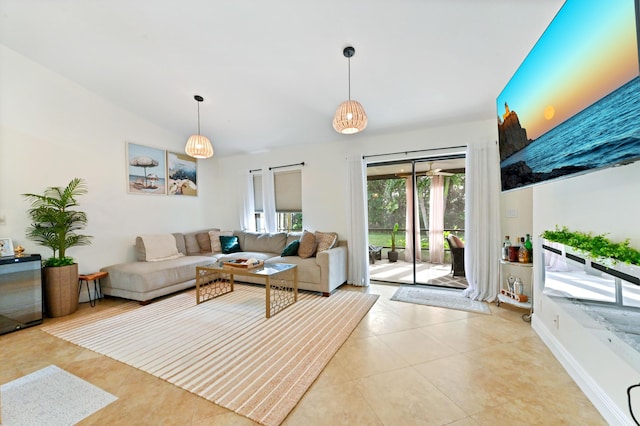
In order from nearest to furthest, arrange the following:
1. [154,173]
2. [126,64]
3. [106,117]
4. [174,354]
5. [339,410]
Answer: [339,410] < [174,354] < [126,64] < [106,117] < [154,173]

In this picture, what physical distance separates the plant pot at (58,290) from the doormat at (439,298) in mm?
4111

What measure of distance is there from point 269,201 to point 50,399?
12.7 ft

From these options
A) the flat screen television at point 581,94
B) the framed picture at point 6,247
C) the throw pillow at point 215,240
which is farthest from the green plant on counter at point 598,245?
the framed picture at point 6,247

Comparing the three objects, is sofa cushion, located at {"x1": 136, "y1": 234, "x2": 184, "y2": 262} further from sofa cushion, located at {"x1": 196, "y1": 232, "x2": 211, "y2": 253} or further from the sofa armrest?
the sofa armrest

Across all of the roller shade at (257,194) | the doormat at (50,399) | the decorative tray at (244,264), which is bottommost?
the doormat at (50,399)

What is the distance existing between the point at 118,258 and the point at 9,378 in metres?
2.36

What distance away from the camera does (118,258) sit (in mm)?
4039

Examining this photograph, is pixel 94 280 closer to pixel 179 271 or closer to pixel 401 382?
pixel 179 271

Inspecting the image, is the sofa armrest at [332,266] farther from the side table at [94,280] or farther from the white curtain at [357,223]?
the side table at [94,280]

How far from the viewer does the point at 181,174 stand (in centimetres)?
508

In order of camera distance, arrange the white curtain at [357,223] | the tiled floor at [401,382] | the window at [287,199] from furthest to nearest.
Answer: the window at [287,199], the white curtain at [357,223], the tiled floor at [401,382]

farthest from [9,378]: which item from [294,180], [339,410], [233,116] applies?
[294,180]

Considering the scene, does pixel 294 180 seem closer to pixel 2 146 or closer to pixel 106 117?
pixel 106 117

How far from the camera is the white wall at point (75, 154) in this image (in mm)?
3043
